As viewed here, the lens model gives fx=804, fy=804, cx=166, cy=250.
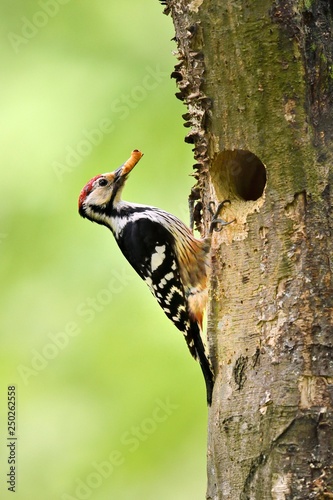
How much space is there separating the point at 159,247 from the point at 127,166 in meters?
0.53

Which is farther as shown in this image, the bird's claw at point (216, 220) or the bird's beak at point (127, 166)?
the bird's beak at point (127, 166)

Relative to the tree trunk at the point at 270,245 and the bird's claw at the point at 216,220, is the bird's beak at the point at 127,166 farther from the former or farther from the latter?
the tree trunk at the point at 270,245

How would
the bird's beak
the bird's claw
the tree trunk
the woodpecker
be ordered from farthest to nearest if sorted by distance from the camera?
the bird's beak < the woodpecker < the bird's claw < the tree trunk

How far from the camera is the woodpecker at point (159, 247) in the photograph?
4363 millimetres

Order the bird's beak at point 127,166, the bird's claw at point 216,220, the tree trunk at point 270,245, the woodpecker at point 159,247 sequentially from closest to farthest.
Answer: the tree trunk at point 270,245
the bird's claw at point 216,220
the woodpecker at point 159,247
the bird's beak at point 127,166

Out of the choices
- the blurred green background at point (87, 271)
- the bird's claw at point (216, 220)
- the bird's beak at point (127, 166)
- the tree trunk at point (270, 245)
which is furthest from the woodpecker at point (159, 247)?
the tree trunk at point (270, 245)

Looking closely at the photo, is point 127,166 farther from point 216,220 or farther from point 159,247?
point 216,220

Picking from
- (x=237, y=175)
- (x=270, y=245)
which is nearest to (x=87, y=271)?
(x=237, y=175)

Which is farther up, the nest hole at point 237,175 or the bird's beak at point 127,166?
the bird's beak at point 127,166

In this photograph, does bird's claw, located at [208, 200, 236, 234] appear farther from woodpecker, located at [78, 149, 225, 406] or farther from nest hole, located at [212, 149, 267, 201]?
woodpecker, located at [78, 149, 225, 406]

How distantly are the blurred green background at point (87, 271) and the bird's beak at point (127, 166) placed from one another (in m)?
0.43

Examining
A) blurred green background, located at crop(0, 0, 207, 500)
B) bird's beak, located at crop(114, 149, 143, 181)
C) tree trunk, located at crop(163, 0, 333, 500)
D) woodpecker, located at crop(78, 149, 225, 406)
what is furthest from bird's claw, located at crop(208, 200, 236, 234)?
blurred green background, located at crop(0, 0, 207, 500)

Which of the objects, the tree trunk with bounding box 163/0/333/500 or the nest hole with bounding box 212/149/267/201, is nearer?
the tree trunk with bounding box 163/0/333/500

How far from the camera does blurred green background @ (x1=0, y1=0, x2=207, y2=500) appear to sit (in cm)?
531
